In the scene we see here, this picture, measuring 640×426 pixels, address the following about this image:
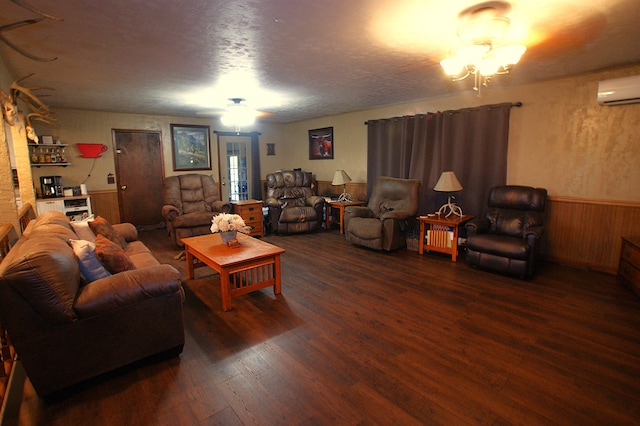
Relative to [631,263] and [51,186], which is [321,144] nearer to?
[51,186]

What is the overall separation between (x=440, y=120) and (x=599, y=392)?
3.91 m

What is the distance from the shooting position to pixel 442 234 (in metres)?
4.39

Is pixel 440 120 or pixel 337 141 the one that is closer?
pixel 440 120

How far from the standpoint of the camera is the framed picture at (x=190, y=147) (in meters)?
6.60

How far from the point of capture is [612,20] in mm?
2221

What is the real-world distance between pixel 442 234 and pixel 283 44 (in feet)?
10.4

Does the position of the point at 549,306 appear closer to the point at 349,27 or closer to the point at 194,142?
the point at 349,27

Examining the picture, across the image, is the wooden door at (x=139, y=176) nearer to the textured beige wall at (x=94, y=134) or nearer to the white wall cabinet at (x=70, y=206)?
the textured beige wall at (x=94, y=134)

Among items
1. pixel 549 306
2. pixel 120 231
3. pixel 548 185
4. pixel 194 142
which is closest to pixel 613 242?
pixel 548 185

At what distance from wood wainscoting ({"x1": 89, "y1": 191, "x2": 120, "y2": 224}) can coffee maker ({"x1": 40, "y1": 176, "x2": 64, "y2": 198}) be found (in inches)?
23.5

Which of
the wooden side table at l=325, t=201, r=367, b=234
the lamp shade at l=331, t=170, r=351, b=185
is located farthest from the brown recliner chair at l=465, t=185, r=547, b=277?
the lamp shade at l=331, t=170, r=351, b=185

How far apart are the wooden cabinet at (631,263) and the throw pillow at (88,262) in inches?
182

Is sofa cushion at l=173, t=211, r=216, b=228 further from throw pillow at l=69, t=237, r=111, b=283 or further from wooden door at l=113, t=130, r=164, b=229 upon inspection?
throw pillow at l=69, t=237, r=111, b=283

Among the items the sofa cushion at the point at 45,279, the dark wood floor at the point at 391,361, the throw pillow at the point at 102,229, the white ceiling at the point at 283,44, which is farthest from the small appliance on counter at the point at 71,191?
the sofa cushion at the point at 45,279
